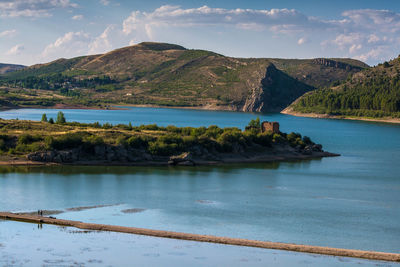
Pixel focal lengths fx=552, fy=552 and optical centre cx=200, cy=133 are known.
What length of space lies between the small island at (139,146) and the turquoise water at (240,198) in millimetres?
3973

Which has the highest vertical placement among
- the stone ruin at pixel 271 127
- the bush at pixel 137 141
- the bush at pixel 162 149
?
the stone ruin at pixel 271 127

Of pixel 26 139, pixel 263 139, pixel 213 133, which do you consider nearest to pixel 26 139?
pixel 26 139

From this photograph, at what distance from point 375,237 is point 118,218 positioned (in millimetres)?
19958

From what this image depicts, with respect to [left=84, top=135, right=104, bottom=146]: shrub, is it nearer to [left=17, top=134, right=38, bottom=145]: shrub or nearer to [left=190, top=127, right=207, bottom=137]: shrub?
[left=17, top=134, right=38, bottom=145]: shrub

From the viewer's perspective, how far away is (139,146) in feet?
273

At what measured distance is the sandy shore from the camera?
35.2m

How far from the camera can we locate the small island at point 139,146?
77875 millimetres

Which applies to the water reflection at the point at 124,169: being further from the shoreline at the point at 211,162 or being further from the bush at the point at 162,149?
the bush at the point at 162,149

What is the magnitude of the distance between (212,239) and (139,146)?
46.8 m

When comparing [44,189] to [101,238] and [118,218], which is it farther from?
[101,238]

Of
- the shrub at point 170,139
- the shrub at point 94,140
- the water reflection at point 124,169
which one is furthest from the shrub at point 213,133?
the shrub at point 94,140

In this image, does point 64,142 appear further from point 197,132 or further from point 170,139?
point 197,132

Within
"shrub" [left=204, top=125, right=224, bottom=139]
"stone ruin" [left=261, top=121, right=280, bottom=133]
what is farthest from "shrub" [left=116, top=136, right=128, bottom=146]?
"stone ruin" [left=261, top=121, right=280, bottom=133]

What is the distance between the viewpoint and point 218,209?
49.6m
